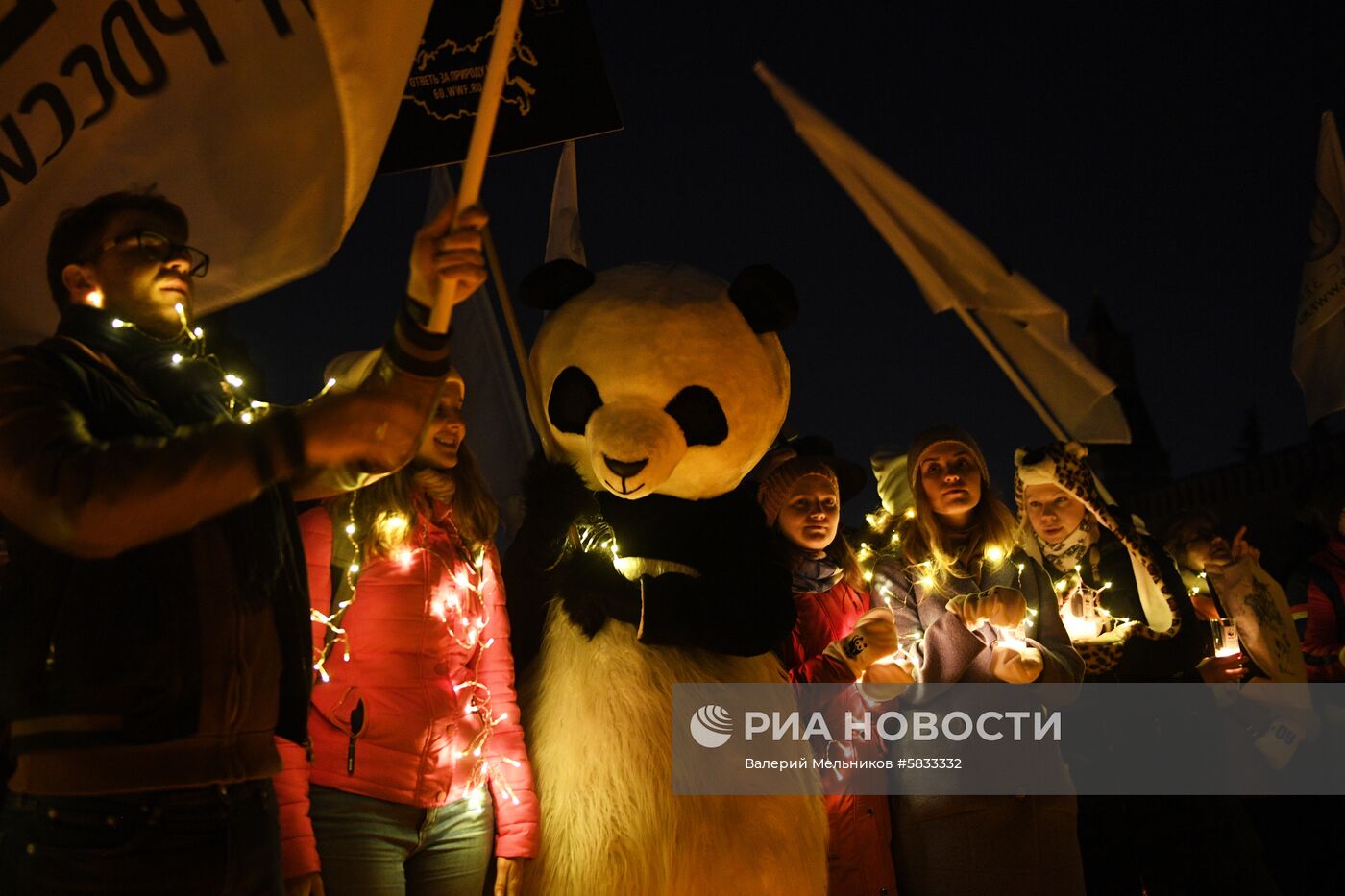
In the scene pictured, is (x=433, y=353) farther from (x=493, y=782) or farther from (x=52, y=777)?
(x=493, y=782)

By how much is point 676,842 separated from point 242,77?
2.18m

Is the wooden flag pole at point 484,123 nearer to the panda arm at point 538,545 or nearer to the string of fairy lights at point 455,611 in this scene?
the string of fairy lights at point 455,611

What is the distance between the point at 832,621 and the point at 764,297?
3.71ft

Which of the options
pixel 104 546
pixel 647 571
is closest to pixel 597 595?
pixel 647 571

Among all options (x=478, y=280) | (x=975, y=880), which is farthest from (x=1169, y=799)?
(x=478, y=280)

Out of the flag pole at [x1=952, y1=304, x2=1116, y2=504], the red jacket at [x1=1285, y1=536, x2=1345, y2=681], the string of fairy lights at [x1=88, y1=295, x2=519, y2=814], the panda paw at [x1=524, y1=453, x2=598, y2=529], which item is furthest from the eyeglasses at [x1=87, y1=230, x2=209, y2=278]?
the red jacket at [x1=1285, y1=536, x2=1345, y2=681]

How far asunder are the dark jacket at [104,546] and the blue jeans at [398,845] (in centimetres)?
98

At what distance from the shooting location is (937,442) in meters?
3.98

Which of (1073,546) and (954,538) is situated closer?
(954,538)

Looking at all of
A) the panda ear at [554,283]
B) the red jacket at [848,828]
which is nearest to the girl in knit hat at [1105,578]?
the red jacket at [848,828]

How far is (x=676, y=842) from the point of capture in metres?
2.97

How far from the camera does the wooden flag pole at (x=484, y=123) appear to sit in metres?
1.62

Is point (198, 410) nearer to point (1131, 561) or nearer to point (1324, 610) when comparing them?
point (1131, 561)

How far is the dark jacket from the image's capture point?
162 centimetres
